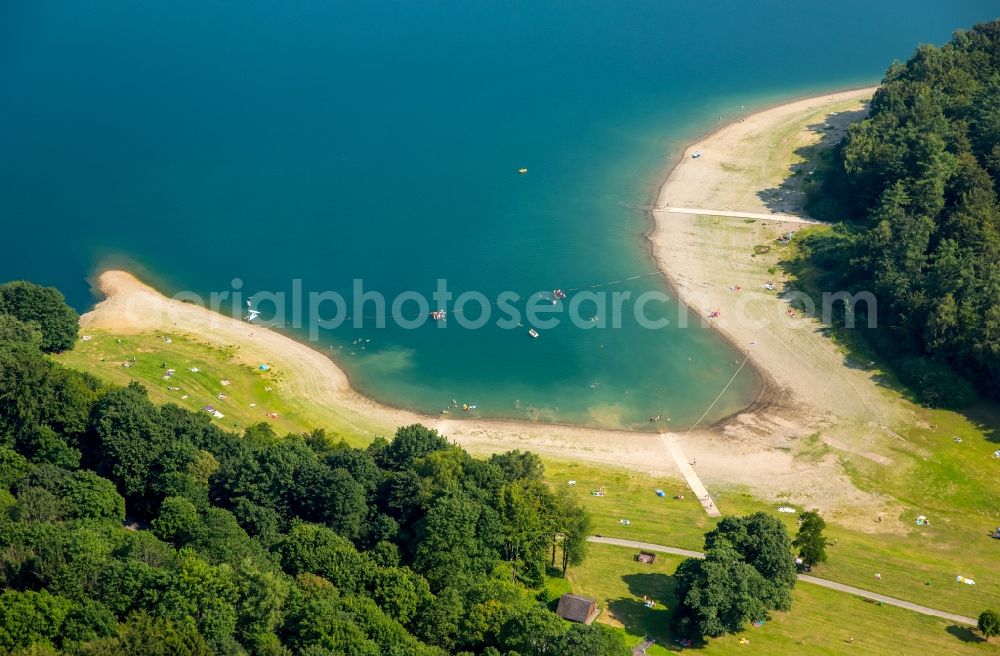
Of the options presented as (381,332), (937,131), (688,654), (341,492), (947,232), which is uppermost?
(937,131)

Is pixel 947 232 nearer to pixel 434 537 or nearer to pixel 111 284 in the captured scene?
pixel 434 537

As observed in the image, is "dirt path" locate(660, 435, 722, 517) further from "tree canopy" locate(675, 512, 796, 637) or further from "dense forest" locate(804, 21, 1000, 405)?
"dense forest" locate(804, 21, 1000, 405)

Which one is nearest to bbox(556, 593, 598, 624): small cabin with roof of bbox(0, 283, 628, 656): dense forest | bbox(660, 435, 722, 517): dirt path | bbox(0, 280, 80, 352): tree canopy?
bbox(0, 283, 628, 656): dense forest

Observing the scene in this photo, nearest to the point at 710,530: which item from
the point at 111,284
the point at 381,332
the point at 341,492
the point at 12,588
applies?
the point at 341,492

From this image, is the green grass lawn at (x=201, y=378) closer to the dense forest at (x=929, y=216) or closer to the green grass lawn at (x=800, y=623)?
the green grass lawn at (x=800, y=623)

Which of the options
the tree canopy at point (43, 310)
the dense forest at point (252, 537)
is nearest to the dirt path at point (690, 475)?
the dense forest at point (252, 537)
